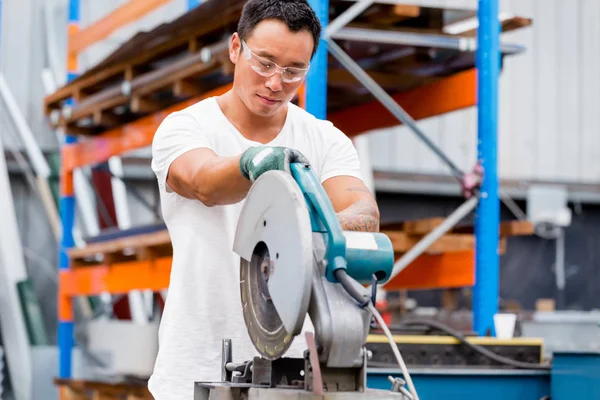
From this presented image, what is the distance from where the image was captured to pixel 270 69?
2.32 meters

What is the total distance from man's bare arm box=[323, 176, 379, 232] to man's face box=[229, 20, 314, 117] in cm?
26

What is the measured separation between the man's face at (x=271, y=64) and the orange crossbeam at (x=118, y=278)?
12.3 ft

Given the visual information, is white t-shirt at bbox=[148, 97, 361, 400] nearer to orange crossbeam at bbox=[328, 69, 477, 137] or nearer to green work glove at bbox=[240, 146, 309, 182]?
green work glove at bbox=[240, 146, 309, 182]

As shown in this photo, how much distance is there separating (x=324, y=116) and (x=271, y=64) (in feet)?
7.96

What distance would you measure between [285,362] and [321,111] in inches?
112

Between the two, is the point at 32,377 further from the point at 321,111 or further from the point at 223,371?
the point at 223,371

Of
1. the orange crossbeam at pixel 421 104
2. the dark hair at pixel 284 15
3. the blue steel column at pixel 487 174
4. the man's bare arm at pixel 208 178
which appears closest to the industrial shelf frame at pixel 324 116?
the blue steel column at pixel 487 174

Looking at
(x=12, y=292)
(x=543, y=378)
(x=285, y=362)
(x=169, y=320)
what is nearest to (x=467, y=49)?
(x=543, y=378)

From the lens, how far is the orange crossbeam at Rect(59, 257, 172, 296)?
6.20m

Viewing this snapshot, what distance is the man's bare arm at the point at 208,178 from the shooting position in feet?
6.85

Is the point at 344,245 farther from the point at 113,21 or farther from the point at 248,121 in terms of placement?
the point at 113,21

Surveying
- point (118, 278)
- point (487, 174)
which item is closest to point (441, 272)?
point (487, 174)

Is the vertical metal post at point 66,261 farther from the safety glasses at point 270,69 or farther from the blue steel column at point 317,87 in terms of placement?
the safety glasses at point 270,69

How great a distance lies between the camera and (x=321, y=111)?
4656 mm
